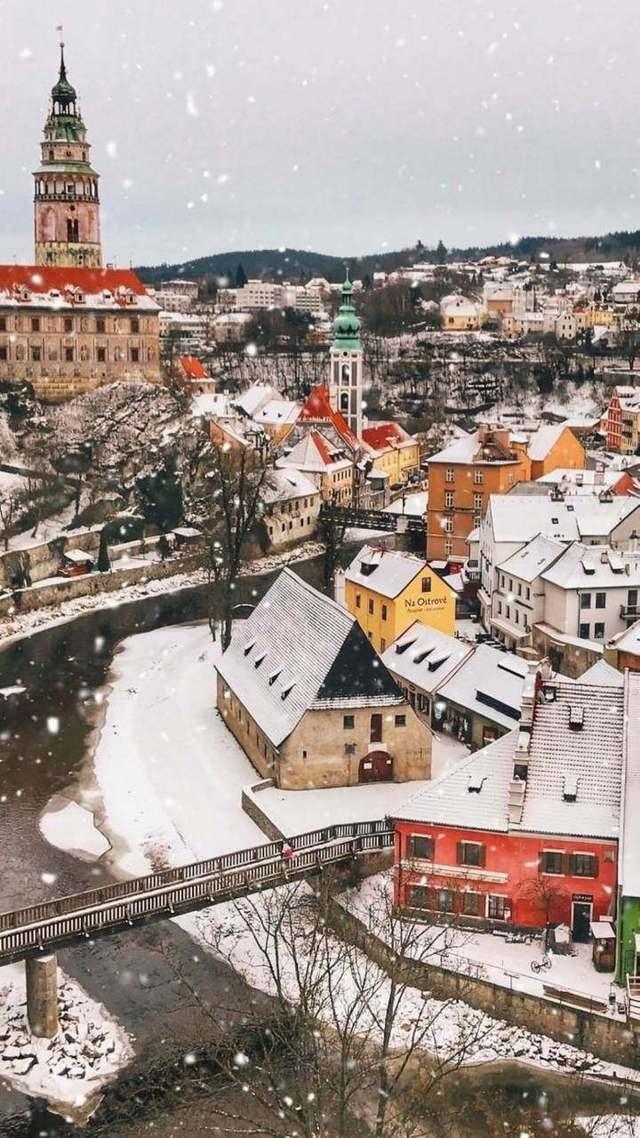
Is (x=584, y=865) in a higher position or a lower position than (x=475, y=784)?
lower

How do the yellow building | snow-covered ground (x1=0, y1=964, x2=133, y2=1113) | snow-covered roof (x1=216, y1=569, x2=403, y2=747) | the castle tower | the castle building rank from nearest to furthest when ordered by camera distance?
snow-covered ground (x1=0, y1=964, x2=133, y2=1113), snow-covered roof (x1=216, y1=569, x2=403, y2=747), the yellow building, the castle building, the castle tower

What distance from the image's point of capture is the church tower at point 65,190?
81.7m

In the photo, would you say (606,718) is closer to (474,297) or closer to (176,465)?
(176,465)

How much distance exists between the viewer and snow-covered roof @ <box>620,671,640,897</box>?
2173 cm

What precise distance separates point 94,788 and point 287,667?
5843mm

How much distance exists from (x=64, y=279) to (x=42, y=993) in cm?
5971

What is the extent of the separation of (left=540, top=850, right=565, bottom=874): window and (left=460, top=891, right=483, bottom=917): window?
1430mm

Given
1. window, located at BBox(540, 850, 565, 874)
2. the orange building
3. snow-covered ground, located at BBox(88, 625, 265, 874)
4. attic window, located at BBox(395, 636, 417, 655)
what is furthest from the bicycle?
the orange building

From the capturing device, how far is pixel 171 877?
23359mm

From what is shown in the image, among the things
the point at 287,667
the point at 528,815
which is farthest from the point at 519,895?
the point at 287,667

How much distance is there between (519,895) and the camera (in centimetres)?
2372

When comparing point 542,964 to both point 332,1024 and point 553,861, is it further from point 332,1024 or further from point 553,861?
point 332,1024

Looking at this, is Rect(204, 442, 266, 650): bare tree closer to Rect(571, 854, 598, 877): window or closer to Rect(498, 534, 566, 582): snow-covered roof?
Rect(498, 534, 566, 582): snow-covered roof

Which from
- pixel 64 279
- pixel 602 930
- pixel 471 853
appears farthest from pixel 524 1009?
pixel 64 279
